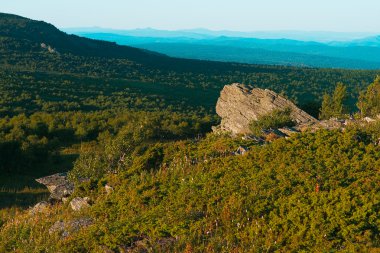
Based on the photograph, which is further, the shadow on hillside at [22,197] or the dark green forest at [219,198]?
the shadow on hillside at [22,197]

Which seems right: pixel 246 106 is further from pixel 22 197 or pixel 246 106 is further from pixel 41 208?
pixel 41 208

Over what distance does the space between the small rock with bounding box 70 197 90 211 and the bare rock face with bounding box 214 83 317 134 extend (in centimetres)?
2415

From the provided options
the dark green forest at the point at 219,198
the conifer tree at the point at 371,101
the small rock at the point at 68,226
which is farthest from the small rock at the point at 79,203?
the conifer tree at the point at 371,101

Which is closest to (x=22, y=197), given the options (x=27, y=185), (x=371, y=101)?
(x=27, y=185)

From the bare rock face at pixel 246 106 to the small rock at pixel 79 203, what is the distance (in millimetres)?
24146

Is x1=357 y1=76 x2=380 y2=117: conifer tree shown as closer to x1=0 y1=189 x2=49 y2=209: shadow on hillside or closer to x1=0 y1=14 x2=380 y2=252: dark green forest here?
x1=0 y1=14 x2=380 y2=252: dark green forest

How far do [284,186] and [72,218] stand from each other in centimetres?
693

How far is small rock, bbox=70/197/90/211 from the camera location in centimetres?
1335

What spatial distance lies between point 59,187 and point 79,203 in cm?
333

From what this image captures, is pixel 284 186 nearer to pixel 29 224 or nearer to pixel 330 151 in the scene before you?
pixel 330 151

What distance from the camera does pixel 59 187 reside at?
16.5m

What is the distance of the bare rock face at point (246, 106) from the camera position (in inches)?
1500

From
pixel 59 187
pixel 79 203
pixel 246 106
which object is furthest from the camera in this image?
pixel 246 106

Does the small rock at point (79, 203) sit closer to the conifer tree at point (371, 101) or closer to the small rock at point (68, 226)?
the small rock at point (68, 226)
